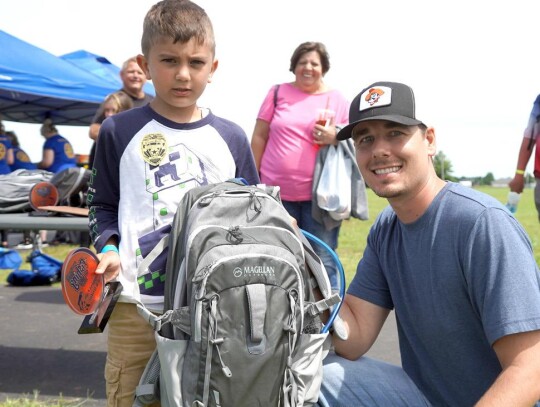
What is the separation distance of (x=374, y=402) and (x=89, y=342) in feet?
10.2

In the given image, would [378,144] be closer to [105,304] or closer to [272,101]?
[105,304]

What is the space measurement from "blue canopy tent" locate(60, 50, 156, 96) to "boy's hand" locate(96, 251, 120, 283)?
10.9 metres

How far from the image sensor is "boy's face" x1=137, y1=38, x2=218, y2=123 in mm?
2246

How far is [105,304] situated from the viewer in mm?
2184

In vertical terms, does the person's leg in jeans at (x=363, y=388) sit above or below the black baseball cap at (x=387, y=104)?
below

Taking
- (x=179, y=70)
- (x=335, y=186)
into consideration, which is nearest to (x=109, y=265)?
(x=179, y=70)

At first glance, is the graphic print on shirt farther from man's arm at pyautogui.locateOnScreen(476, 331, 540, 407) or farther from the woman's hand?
the woman's hand

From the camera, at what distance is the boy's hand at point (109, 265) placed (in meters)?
2.17

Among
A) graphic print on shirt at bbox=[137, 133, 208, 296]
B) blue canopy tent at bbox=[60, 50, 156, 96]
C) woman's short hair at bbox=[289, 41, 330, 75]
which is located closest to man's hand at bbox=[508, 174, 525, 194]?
woman's short hair at bbox=[289, 41, 330, 75]

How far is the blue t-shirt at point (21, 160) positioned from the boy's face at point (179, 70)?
835cm

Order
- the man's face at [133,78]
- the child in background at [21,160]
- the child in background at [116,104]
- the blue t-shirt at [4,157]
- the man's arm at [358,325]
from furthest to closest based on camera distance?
the child in background at [21,160], the blue t-shirt at [4,157], the man's face at [133,78], the child in background at [116,104], the man's arm at [358,325]

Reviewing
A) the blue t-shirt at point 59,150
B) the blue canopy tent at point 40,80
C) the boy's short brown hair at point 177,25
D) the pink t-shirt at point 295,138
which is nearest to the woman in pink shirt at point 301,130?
the pink t-shirt at point 295,138

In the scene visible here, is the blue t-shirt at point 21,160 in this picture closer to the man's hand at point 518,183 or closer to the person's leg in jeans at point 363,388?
the man's hand at point 518,183

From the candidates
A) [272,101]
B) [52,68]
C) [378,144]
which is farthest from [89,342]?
[52,68]
